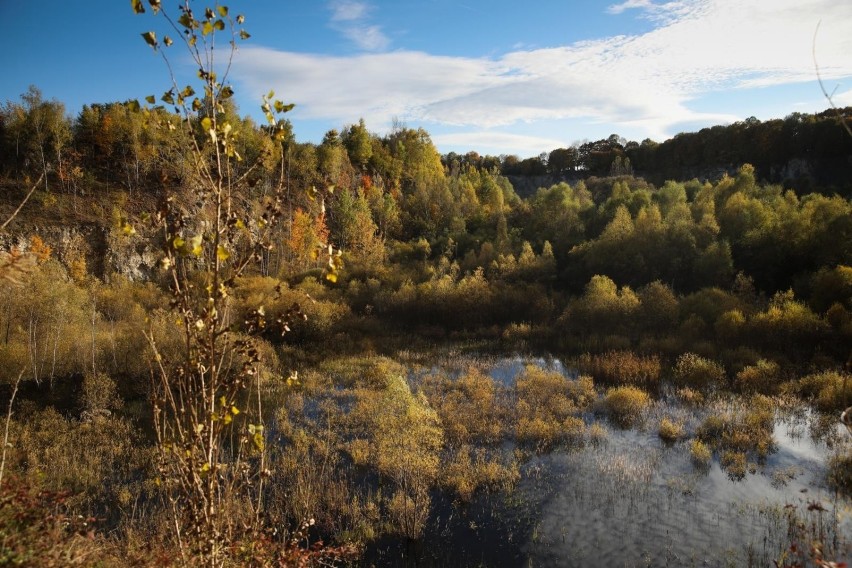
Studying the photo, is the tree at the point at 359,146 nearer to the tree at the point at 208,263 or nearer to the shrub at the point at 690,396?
the shrub at the point at 690,396

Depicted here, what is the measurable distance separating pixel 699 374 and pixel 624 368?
255 centimetres

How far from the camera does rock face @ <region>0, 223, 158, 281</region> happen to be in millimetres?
32062

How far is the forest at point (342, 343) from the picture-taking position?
10.0 feet

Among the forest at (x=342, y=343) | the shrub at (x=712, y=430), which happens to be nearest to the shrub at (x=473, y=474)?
the forest at (x=342, y=343)

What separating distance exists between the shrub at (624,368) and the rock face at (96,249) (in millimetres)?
27830

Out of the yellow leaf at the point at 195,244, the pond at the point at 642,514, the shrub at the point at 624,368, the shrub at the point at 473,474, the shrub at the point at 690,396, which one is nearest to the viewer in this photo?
the yellow leaf at the point at 195,244

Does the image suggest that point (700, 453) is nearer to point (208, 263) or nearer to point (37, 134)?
point (208, 263)

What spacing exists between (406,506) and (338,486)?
6.19ft

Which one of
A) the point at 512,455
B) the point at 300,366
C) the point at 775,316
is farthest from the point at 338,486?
the point at 775,316

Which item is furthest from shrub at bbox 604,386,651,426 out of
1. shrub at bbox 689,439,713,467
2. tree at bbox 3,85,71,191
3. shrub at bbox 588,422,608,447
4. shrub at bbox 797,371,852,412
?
tree at bbox 3,85,71,191

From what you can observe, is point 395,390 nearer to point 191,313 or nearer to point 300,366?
point 300,366

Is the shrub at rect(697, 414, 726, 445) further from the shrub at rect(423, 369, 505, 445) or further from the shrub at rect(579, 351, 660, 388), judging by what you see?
the shrub at rect(423, 369, 505, 445)

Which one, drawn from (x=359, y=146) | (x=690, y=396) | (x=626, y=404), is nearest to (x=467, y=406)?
(x=626, y=404)

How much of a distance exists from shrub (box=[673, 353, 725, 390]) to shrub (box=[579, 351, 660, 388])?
0.79 metres
